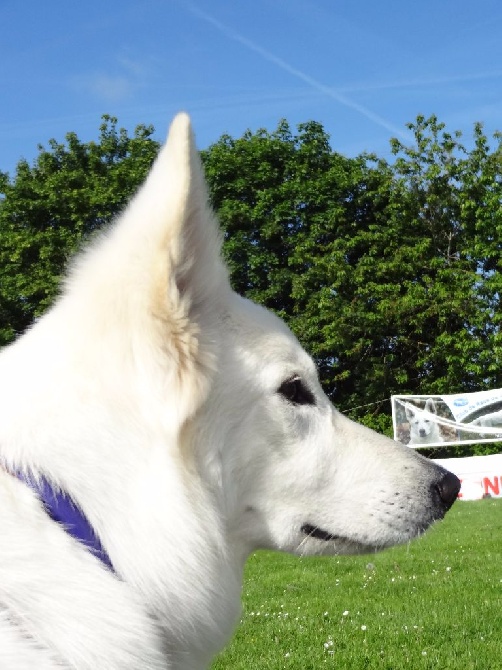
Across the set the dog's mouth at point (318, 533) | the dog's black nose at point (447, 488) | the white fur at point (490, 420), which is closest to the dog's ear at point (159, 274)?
the dog's mouth at point (318, 533)

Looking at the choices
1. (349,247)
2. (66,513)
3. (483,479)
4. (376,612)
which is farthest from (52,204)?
(66,513)

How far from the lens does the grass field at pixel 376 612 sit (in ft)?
16.8

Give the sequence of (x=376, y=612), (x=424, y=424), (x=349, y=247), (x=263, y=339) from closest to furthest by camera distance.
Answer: (x=263, y=339) < (x=376, y=612) < (x=424, y=424) < (x=349, y=247)

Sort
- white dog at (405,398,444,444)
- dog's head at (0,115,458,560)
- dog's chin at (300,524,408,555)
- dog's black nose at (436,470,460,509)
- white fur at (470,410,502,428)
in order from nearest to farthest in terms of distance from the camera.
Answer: dog's head at (0,115,458,560) → dog's chin at (300,524,408,555) → dog's black nose at (436,470,460,509) → white fur at (470,410,502,428) → white dog at (405,398,444,444)

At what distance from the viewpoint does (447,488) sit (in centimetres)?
290

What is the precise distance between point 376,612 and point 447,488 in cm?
395

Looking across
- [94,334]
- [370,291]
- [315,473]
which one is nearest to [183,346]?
[94,334]


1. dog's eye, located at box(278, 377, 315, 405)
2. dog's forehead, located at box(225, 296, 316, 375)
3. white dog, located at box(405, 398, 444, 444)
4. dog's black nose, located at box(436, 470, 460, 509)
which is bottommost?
white dog, located at box(405, 398, 444, 444)

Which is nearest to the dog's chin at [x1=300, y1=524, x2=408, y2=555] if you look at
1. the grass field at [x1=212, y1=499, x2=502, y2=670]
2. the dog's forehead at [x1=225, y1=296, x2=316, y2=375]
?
the grass field at [x1=212, y1=499, x2=502, y2=670]

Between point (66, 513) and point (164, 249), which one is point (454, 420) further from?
point (66, 513)

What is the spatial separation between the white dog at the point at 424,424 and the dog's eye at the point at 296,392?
861 inches

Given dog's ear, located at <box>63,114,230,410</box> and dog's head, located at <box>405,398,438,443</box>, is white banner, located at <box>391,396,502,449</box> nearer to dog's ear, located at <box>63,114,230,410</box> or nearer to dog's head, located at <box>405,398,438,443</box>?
dog's head, located at <box>405,398,438,443</box>

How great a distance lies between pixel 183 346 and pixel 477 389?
30233 mm

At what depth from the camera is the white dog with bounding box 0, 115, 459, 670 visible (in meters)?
1.96
